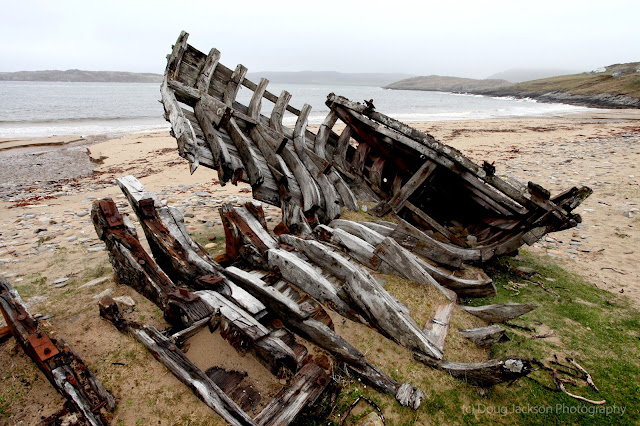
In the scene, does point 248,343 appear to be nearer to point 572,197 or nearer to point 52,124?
point 572,197

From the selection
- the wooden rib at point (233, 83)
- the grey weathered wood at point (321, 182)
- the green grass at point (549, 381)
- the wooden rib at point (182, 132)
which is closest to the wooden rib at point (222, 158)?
the wooden rib at point (182, 132)

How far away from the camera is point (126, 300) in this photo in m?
3.99

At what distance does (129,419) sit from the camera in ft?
8.41

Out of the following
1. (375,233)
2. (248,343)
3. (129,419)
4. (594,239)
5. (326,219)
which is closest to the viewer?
(129,419)

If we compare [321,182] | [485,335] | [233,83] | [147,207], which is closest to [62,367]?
[147,207]

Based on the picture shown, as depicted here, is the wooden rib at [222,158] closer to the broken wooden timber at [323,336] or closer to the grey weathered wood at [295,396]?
the broken wooden timber at [323,336]

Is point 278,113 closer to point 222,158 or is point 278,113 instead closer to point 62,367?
point 222,158

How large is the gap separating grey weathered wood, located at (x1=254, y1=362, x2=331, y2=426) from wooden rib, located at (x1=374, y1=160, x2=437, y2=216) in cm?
344

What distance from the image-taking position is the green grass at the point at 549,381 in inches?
113

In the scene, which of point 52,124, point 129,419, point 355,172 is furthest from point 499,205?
point 52,124

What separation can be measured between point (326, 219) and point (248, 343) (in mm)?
2855

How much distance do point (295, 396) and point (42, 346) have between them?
2.12 meters

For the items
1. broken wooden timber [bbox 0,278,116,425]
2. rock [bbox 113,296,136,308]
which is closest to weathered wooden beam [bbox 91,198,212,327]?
rock [bbox 113,296,136,308]

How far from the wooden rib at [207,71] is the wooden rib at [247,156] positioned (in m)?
1.51
